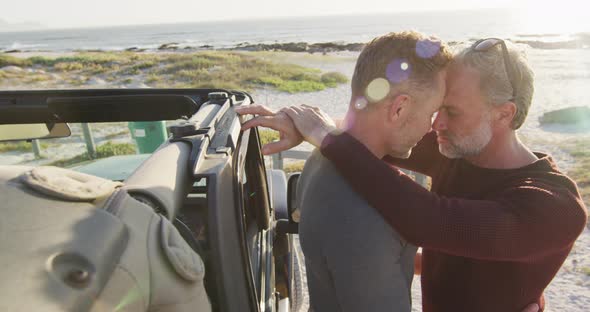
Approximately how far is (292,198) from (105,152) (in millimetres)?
10030

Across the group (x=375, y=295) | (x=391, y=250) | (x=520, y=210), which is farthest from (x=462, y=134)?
(x=375, y=295)

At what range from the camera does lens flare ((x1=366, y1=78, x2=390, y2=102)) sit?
169 cm

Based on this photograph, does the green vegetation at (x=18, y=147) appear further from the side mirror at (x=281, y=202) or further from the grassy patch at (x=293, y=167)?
the side mirror at (x=281, y=202)

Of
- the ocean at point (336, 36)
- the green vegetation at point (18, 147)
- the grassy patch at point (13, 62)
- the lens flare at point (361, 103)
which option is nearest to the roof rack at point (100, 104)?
the lens flare at point (361, 103)

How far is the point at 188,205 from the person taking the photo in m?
3.21

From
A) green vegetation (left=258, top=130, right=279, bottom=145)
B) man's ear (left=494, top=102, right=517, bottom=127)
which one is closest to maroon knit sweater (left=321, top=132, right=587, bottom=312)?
man's ear (left=494, top=102, right=517, bottom=127)

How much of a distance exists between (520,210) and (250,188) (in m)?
1.73

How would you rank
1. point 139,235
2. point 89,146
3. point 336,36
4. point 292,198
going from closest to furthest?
point 139,235 < point 292,198 < point 89,146 < point 336,36

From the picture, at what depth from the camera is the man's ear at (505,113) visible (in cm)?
203

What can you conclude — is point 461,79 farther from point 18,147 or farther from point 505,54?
point 18,147

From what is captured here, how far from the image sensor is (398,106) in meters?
1.73

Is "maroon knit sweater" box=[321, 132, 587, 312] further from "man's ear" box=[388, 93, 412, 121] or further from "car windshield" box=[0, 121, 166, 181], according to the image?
"car windshield" box=[0, 121, 166, 181]

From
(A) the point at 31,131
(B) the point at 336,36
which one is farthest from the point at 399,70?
(B) the point at 336,36

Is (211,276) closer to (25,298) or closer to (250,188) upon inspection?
(25,298)
